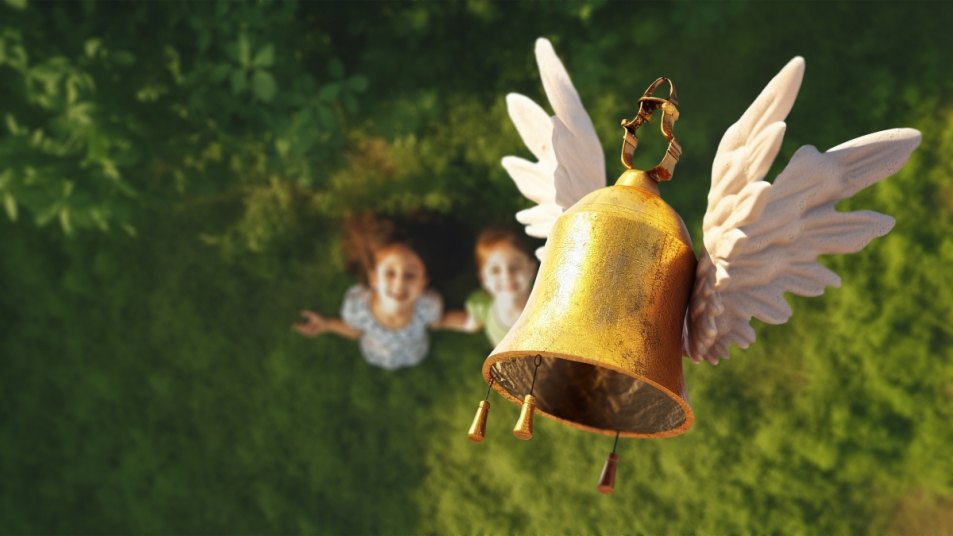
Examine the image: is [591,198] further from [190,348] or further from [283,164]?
[190,348]

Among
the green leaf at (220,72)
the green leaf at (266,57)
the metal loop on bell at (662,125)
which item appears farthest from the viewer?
the green leaf at (220,72)

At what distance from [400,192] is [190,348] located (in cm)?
120

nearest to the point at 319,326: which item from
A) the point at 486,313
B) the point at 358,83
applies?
the point at 486,313

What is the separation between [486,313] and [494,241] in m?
0.29

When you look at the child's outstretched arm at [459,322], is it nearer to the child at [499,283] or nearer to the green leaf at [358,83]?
the child at [499,283]

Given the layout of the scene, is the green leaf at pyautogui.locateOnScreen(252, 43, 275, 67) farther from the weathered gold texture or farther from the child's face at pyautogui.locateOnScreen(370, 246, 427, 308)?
the weathered gold texture

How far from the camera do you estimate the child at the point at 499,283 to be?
389 centimetres

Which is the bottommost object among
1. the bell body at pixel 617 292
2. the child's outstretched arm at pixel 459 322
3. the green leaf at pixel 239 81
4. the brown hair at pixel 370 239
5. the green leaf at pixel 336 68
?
the child's outstretched arm at pixel 459 322

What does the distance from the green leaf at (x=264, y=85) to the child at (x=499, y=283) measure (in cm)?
102

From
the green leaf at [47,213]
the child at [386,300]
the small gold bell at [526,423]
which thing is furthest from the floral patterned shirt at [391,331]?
the small gold bell at [526,423]

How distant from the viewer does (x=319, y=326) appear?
4234mm

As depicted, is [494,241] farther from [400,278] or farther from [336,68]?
[336,68]

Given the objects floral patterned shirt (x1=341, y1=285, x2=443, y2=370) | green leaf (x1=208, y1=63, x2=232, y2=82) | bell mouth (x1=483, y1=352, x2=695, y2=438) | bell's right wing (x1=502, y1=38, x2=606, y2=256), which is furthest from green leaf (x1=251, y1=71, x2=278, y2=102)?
bell mouth (x1=483, y1=352, x2=695, y2=438)

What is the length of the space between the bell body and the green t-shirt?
2.11m
